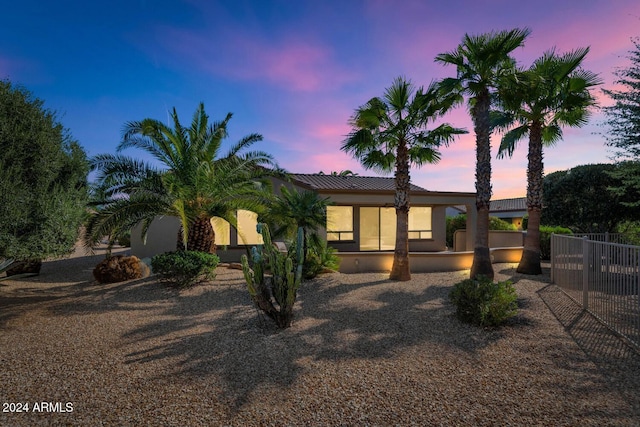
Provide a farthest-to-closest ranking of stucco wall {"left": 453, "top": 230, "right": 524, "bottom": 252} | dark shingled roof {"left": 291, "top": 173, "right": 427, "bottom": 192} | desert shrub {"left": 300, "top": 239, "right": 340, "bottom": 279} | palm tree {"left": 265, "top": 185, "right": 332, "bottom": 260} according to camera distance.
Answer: dark shingled roof {"left": 291, "top": 173, "right": 427, "bottom": 192} < stucco wall {"left": 453, "top": 230, "right": 524, "bottom": 252} < palm tree {"left": 265, "top": 185, "right": 332, "bottom": 260} < desert shrub {"left": 300, "top": 239, "right": 340, "bottom": 279}

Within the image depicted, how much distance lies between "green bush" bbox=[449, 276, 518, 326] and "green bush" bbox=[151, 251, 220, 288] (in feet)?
23.6

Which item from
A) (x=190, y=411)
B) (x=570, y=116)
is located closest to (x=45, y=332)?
(x=190, y=411)

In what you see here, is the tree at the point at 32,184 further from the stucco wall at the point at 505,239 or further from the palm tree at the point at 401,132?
the stucco wall at the point at 505,239

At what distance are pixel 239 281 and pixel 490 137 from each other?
32.9 ft

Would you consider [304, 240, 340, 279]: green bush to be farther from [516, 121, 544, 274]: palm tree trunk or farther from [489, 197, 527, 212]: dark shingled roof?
[489, 197, 527, 212]: dark shingled roof

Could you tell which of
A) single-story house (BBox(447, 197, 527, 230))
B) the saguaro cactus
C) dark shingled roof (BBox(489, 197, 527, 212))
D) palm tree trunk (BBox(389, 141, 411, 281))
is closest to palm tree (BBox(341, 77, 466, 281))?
palm tree trunk (BBox(389, 141, 411, 281))

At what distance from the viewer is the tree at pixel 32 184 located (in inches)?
256

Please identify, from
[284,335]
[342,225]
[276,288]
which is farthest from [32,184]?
[342,225]

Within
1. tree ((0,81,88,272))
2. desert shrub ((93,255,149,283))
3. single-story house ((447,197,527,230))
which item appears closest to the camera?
tree ((0,81,88,272))

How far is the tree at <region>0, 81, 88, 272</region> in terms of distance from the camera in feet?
21.3

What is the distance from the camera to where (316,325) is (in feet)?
22.6

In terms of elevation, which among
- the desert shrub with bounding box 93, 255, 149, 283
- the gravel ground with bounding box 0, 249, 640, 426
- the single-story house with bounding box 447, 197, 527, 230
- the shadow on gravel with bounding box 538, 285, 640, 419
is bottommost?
the gravel ground with bounding box 0, 249, 640, 426

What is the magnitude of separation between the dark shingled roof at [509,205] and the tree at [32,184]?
40.9m

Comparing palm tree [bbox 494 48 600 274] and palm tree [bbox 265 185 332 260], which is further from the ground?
palm tree [bbox 494 48 600 274]
